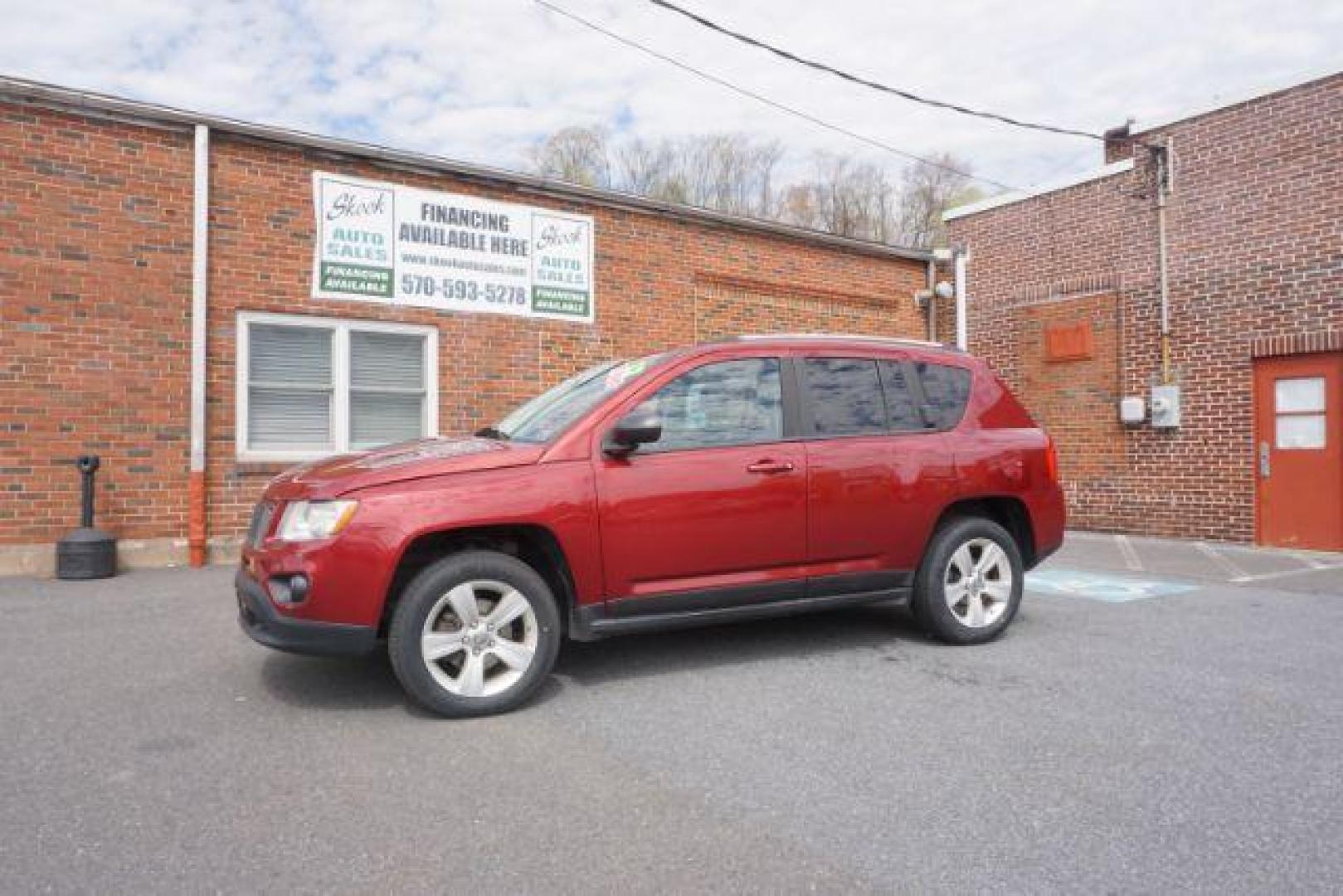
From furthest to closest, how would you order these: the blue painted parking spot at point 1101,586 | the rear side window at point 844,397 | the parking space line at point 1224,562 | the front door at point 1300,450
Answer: the front door at point 1300,450
the parking space line at point 1224,562
the blue painted parking spot at point 1101,586
the rear side window at point 844,397

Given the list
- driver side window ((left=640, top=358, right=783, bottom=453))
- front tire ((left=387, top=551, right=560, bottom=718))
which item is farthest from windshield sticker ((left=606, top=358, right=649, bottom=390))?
front tire ((left=387, top=551, right=560, bottom=718))

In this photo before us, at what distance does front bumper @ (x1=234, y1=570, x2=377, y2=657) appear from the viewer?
12.0ft

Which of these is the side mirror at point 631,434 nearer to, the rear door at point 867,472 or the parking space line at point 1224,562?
the rear door at point 867,472

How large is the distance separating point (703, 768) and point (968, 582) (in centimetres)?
246

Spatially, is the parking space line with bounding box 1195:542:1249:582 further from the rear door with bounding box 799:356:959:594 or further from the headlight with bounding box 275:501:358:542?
the headlight with bounding box 275:501:358:542

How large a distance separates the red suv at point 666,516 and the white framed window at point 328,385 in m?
4.34

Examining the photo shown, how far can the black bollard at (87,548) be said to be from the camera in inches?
279

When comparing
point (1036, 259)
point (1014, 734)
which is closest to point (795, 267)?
point (1036, 259)

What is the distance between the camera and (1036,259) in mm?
12141

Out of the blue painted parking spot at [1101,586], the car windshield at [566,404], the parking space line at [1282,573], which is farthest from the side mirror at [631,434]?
the parking space line at [1282,573]

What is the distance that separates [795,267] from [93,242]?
8.07m

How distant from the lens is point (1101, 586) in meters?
7.22

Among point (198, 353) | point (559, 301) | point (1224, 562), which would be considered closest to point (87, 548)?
point (198, 353)

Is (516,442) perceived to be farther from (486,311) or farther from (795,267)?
(795,267)
